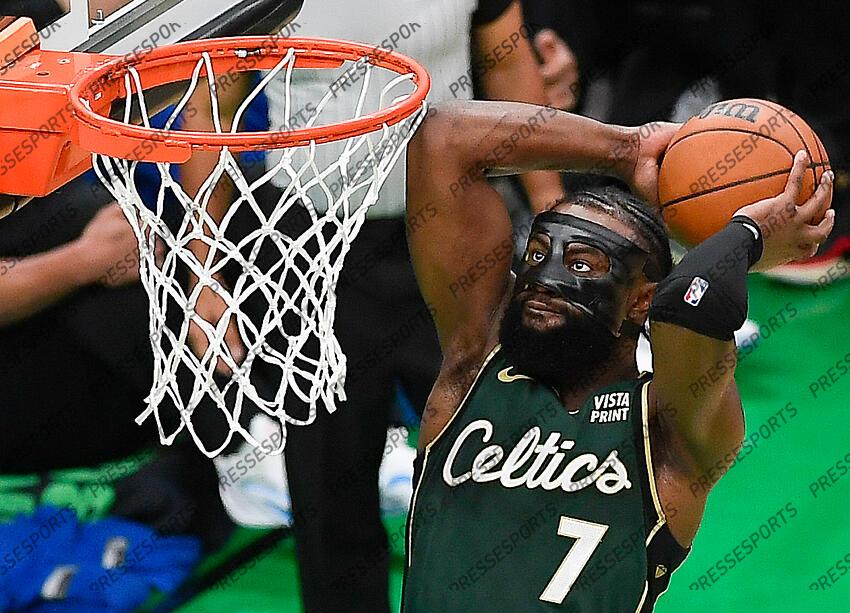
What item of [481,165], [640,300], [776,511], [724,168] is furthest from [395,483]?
[724,168]

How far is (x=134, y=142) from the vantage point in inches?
59.2

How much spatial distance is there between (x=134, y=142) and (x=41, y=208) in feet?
3.83

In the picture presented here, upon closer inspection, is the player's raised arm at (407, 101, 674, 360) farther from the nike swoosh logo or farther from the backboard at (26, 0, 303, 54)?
the backboard at (26, 0, 303, 54)

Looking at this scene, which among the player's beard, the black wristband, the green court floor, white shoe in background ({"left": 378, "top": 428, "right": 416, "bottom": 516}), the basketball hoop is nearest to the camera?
the basketball hoop

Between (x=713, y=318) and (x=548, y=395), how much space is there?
0.41m

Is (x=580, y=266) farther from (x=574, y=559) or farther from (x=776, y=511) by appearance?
(x=776, y=511)

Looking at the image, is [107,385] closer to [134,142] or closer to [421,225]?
[421,225]

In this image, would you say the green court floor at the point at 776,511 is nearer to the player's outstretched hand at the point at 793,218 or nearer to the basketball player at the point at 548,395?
the basketball player at the point at 548,395

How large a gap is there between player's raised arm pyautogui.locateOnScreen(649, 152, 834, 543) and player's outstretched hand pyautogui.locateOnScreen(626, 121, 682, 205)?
157 millimetres

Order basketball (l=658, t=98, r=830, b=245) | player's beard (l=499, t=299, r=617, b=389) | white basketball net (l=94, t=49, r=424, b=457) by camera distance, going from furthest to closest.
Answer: player's beard (l=499, t=299, r=617, b=389), basketball (l=658, t=98, r=830, b=245), white basketball net (l=94, t=49, r=424, b=457)

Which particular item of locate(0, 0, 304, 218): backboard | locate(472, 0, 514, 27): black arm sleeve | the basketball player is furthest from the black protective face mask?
locate(472, 0, 514, 27): black arm sleeve

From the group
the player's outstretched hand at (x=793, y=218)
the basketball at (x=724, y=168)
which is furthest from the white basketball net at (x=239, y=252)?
the player's outstretched hand at (x=793, y=218)

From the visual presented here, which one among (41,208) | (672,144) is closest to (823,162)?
(672,144)

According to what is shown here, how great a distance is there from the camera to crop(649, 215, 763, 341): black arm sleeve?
5.61ft
